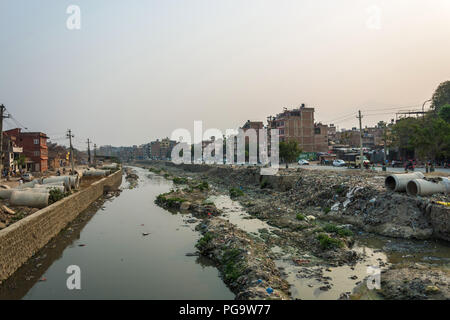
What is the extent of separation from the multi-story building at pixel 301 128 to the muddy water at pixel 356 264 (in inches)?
2310

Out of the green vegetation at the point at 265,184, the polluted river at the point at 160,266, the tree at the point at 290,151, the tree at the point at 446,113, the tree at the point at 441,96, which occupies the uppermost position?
the tree at the point at 441,96

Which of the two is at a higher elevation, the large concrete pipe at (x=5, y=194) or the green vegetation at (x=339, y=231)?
the large concrete pipe at (x=5, y=194)

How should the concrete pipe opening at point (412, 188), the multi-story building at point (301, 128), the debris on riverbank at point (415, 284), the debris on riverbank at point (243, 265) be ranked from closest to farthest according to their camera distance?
1. the debris on riverbank at point (415, 284)
2. the debris on riverbank at point (243, 265)
3. the concrete pipe opening at point (412, 188)
4. the multi-story building at point (301, 128)

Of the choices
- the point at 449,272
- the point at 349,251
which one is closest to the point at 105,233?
the point at 349,251

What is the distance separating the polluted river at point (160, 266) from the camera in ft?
30.6

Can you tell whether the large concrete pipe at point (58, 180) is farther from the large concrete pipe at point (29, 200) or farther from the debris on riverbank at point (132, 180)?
the debris on riverbank at point (132, 180)

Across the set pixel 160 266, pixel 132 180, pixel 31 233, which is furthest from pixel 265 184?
pixel 132 180

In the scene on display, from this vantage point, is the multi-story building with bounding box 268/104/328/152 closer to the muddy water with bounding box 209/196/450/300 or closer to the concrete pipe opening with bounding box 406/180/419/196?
the concrete pipe opening with bounding box 406/180/419/196

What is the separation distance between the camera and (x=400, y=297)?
7859 mm

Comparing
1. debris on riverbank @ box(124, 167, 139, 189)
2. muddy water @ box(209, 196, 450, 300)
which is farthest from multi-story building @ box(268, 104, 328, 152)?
muddy water @ box(209, 196, 450, 300)

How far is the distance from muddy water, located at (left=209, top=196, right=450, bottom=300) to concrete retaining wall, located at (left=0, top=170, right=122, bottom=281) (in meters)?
9.34

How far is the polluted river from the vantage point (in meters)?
9.34

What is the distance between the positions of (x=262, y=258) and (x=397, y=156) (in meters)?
45.2

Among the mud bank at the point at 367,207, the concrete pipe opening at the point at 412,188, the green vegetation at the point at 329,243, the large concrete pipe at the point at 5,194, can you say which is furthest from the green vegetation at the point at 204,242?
the large concrete pipe at the point at 5,194
